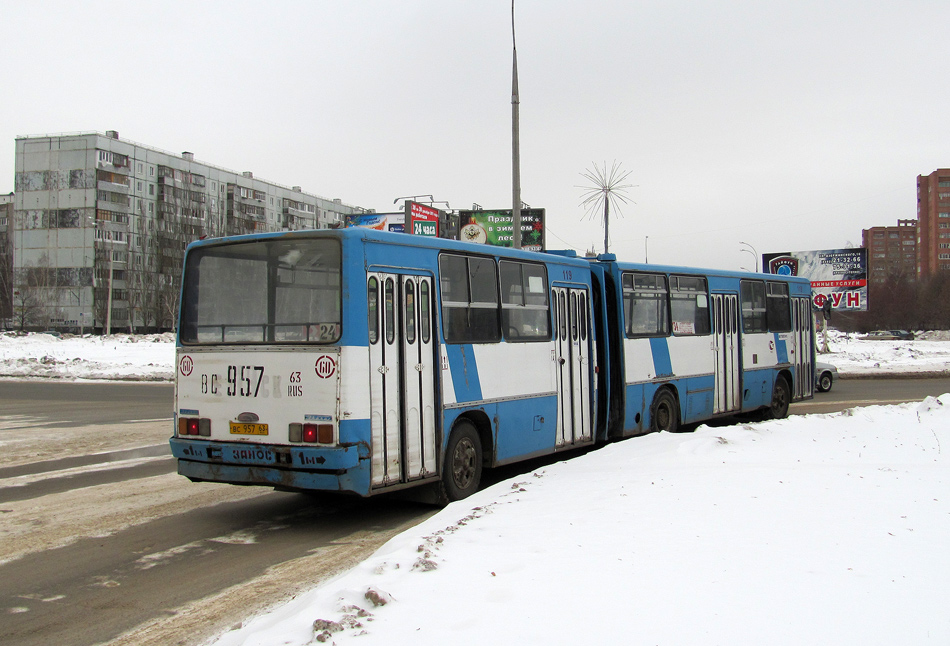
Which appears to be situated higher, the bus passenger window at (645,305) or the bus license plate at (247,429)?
the bus passenger window at (645,305)

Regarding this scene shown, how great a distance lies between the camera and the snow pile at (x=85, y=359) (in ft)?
94.2

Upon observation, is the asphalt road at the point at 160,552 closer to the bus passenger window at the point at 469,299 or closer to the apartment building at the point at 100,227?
the bus passenger window at the point at 469,299

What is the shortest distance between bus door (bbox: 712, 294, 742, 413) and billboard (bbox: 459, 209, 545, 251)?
31.1 meters

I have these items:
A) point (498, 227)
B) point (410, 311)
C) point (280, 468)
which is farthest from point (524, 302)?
point (498, 227)

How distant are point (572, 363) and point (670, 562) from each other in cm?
600

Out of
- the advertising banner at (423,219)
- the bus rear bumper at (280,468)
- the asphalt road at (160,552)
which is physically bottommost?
the asphalt road at (160,552)

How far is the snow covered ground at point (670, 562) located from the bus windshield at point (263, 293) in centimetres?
224

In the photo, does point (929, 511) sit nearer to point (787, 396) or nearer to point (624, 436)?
point (624, 436)

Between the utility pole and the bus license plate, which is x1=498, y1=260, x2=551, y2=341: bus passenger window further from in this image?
the utility pole

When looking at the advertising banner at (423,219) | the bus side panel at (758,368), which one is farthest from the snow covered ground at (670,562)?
the advertising banner at (423,219)

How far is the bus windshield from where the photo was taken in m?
7.26

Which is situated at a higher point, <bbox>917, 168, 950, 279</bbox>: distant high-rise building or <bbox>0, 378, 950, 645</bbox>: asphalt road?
<bbox>917, 168, 950, 279</bbox>: distant high-rise building

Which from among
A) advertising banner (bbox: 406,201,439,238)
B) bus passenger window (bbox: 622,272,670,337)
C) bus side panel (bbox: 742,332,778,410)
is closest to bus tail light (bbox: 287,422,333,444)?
bus passenger window (bbox: 622,272,670,337)

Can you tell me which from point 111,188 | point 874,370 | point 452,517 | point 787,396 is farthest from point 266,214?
point 452,517
